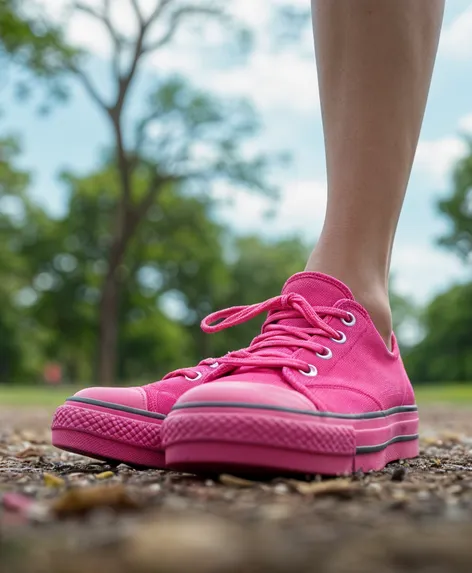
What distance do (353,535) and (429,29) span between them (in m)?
1.12

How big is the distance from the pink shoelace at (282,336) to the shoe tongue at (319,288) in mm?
18

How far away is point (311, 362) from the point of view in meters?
1.40

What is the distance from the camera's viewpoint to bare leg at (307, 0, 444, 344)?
4.91ft

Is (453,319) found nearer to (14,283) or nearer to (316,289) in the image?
(14,283)

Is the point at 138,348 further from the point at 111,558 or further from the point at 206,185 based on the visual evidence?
the point at 111,558

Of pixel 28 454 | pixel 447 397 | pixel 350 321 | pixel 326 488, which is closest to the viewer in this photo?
pixel 326 488

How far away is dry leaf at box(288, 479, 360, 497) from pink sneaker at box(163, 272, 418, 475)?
5cm

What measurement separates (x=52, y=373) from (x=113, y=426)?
28.6 m

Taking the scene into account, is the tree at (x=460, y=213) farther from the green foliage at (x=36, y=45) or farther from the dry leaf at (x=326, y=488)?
the dry leaf at (x=326, y=488)

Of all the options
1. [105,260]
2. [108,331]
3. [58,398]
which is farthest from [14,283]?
[58,398]

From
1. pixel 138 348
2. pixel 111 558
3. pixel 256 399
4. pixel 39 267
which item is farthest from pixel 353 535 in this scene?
pixel 138 348

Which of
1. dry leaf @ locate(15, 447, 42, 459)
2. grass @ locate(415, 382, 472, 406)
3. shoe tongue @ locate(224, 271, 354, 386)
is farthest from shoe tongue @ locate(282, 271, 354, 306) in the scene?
grass @ locate(415, 382, 472, 406)

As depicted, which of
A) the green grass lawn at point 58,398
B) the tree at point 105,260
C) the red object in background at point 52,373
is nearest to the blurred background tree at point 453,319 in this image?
the tree at point 105,260

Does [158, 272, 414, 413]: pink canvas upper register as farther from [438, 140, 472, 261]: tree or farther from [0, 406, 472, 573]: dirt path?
[438, 140, 472, 261]: tree
